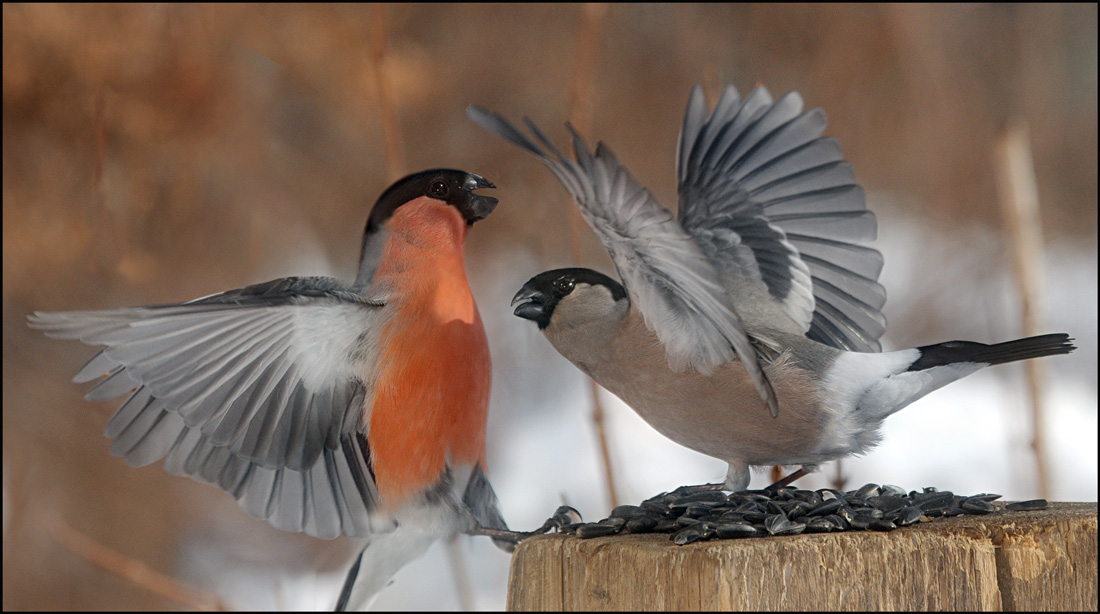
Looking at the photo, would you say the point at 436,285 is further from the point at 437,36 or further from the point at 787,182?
the point at 437,36

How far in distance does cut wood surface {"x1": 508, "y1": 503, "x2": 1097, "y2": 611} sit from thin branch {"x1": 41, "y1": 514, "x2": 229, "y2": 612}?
1038 mm

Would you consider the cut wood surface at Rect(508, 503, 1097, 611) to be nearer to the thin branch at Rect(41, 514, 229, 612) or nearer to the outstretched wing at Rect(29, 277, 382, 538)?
the outstretched wing at Rect(29, 277, 382, 538)

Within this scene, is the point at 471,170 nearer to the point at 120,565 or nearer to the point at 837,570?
the point at 120,565

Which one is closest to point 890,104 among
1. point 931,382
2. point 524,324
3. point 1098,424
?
point 1098,424

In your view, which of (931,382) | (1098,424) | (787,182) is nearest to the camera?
(931,382)

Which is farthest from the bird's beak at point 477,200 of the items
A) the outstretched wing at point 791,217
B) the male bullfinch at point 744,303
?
the outstretched wing at point 791,217

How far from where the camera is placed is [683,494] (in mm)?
922

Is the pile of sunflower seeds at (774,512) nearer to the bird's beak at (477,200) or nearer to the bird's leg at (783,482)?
the bird's leg at (783,482)

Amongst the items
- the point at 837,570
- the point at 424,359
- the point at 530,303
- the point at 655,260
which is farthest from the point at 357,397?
the point at 837,570

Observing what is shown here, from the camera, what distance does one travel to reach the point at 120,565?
1696 mm

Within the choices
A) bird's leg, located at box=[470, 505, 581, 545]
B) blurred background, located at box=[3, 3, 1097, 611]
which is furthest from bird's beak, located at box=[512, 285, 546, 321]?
blurred background, located at box=[3, 3, 1097, 611]

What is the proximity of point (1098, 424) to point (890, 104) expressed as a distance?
3.32 ft

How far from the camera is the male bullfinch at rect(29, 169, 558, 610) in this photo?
90cm

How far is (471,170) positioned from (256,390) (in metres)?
1.13
